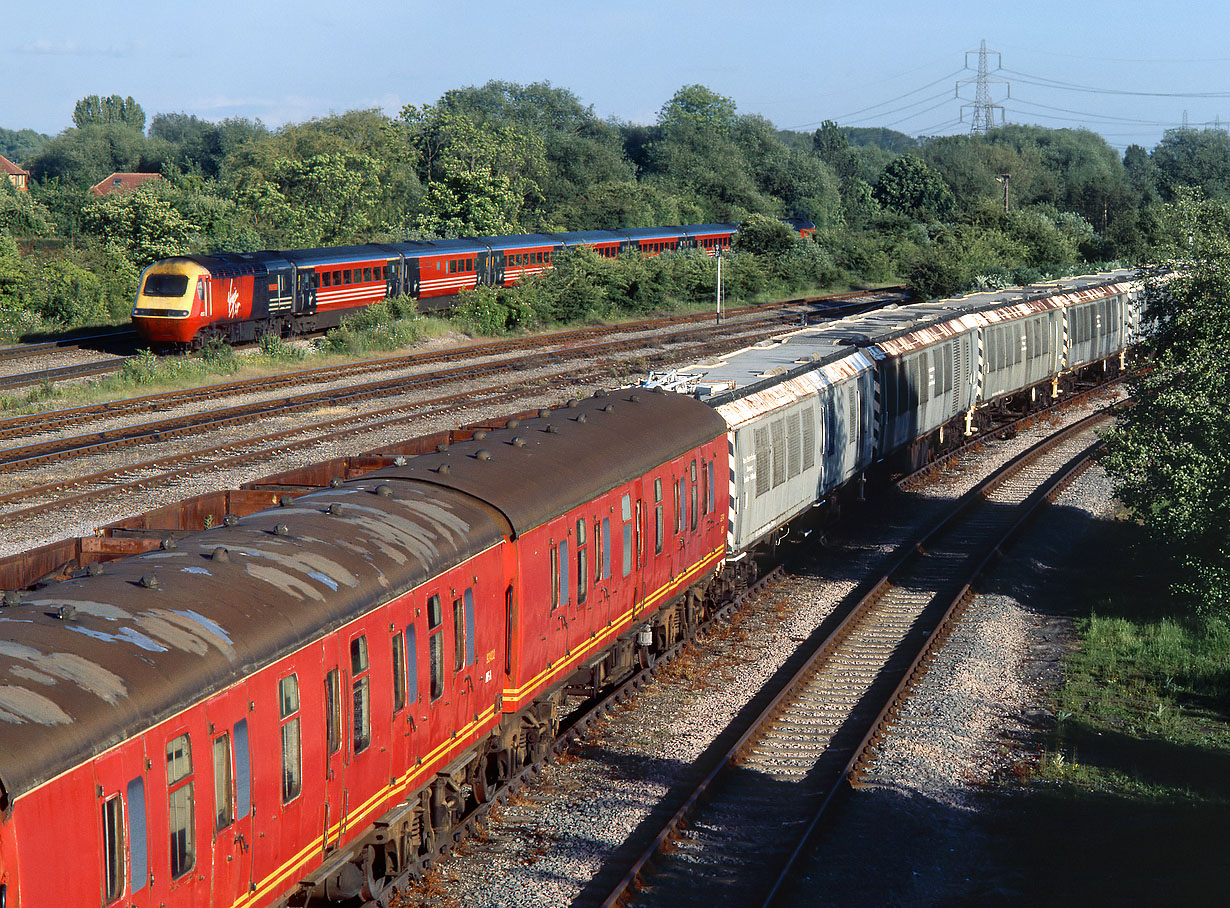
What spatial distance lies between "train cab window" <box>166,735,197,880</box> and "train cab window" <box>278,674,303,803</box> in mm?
960

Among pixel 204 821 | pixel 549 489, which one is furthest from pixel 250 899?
pixel 549 489

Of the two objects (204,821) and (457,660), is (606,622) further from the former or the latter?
(204,821)

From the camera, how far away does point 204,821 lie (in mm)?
7395

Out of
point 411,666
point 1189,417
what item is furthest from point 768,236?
point 411,666

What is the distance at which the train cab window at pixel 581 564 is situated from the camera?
→ 1333 centimetres

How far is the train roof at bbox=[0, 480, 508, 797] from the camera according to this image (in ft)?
20.9

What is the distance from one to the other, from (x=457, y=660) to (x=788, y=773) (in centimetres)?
483

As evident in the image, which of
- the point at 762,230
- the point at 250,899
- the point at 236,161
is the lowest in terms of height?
the point at 250,899

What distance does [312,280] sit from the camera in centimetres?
4494

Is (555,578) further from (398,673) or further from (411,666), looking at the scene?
(398,673)

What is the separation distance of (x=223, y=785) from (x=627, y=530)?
7.65 meters

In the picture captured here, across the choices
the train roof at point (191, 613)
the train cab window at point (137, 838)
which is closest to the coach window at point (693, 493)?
the train roof at point (191, 613)

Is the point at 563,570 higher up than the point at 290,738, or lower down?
higher up

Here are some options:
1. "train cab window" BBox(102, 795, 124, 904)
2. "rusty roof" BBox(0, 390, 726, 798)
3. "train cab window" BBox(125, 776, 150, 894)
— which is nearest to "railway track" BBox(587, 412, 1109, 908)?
"rusty roof" BBox(0, 390, 726, 798)
